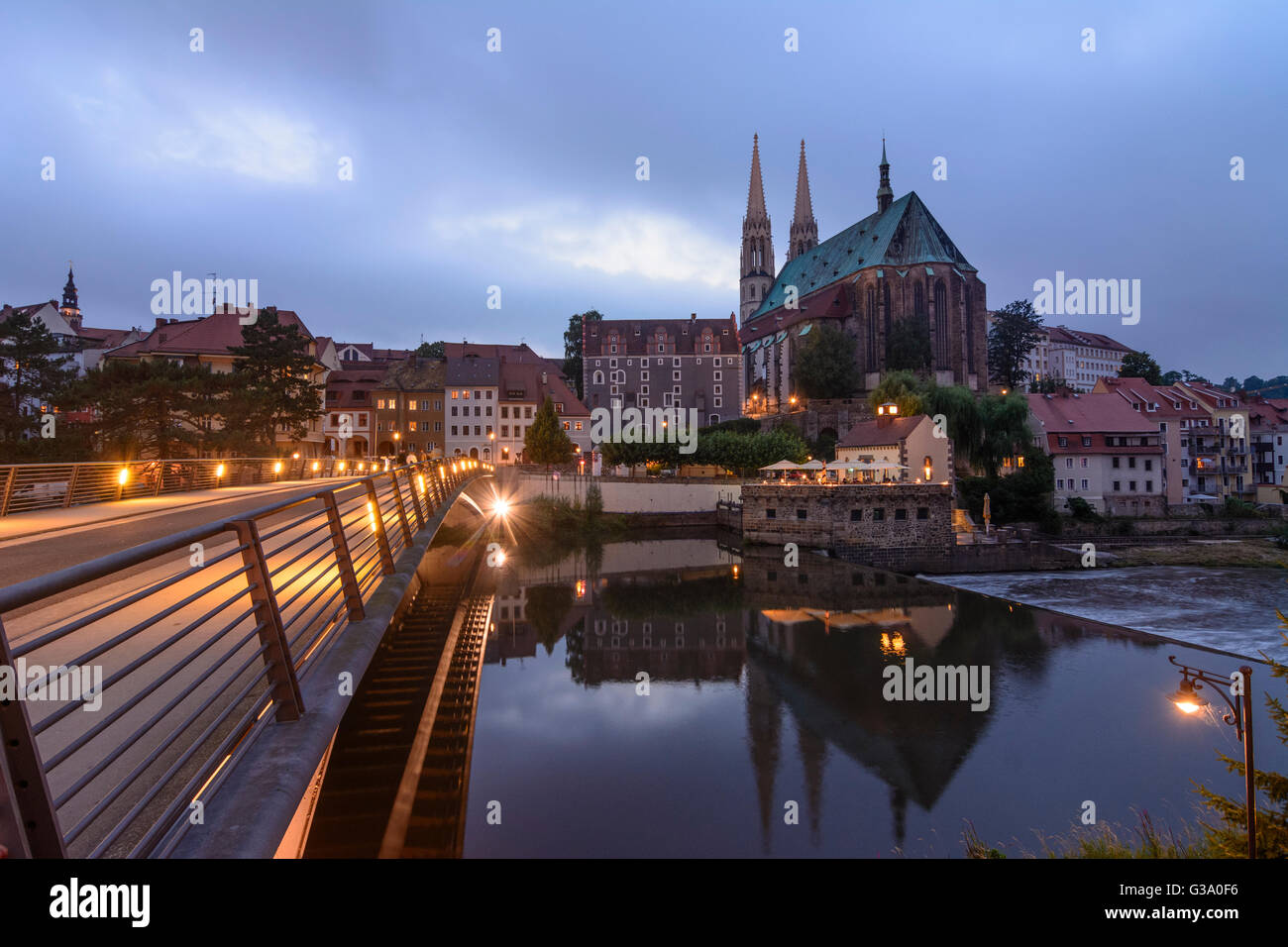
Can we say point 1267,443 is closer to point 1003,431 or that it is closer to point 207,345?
point 1003,431

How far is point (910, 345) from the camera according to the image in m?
73.1

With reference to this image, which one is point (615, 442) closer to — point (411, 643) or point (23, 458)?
point (23, 458)

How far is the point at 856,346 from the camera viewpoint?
7831 centimetres

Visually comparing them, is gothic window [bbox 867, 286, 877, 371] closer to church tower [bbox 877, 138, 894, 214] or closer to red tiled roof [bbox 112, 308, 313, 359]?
church tower [bbox 877, 138, 894, 214]

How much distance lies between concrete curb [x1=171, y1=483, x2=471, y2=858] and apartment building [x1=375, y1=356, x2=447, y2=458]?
2678 inches

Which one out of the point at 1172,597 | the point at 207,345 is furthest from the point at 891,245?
the point at 207,345

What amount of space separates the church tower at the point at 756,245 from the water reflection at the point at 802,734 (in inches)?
3422

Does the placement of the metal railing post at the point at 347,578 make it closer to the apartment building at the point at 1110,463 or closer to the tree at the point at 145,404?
the tree at the point at 145,404

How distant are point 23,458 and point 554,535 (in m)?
28.3

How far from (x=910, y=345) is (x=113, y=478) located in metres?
68.2

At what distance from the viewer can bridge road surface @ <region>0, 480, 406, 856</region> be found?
334cm

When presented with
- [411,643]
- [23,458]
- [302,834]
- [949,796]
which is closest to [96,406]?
[23,458]

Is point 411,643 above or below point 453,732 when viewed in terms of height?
above
